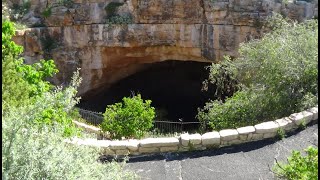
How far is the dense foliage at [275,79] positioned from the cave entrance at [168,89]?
9.62 meters

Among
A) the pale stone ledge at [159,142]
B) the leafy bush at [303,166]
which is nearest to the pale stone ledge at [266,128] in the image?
the pale stone ledge at [159,142]

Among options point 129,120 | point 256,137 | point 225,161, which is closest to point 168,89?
point 129,120

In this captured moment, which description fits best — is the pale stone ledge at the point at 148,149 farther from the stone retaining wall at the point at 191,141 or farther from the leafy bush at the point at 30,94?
the leafy bush at the point at 30,94

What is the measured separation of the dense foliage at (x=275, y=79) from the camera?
8.51 metres

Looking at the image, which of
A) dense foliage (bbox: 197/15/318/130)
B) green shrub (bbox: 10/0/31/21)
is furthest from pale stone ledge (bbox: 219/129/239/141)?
green shrub (bbox: 10/0/31/21)

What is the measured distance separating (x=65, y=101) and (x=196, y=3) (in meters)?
9.36

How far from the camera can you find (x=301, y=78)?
8.58 metres

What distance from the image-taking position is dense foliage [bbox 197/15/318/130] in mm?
8508

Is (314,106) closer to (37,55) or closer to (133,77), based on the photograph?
(37,55)

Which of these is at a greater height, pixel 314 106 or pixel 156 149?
pixel 314 106

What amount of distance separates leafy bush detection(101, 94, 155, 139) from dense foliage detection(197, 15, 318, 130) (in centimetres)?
161

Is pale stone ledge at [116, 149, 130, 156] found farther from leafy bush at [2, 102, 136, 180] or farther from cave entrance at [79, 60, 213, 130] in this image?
cave entrance at [79, 60, 213, 130]

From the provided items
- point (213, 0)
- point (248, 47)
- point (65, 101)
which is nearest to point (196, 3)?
point (213, 0)

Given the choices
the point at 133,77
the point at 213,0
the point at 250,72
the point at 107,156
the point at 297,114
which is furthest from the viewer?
the point at 133,77
